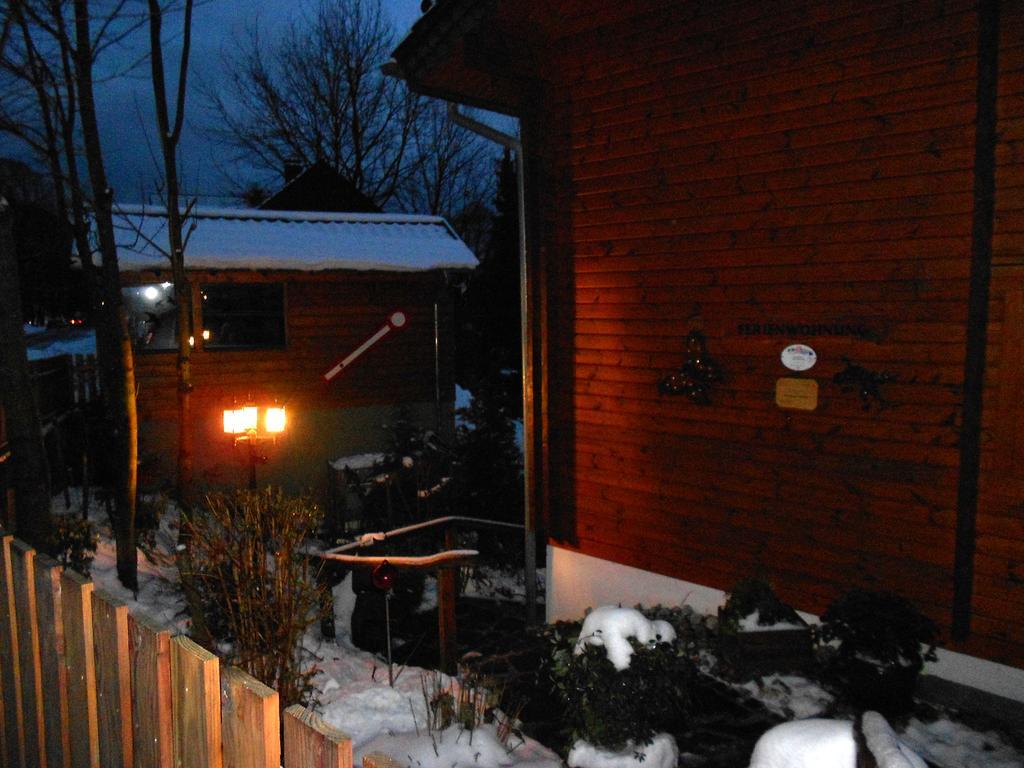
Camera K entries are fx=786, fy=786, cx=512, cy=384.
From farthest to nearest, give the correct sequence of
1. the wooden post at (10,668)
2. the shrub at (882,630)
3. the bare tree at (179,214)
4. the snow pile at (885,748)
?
1. the bare tree at (179,214)
2. the shrub at (882,630)
3. the wooden post at (10,668)
4. the snow pile at (885,748)

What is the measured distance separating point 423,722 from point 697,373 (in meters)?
3.33

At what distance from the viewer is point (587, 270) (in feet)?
23.3

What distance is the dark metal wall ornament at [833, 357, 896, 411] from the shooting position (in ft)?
17.6

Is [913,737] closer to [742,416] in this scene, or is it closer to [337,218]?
[742,416]

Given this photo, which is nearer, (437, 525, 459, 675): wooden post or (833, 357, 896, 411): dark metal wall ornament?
(833, 357, 896, 411): dark metal wall ornament

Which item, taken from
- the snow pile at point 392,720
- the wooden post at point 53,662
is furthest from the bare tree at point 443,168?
the wooden post at point 53,662

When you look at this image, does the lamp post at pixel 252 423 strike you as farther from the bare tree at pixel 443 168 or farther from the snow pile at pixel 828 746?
the bare tree at pixel 443 168

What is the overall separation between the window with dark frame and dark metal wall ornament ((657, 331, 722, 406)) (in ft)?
30.1

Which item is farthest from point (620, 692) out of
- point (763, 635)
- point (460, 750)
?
point (763, 635)

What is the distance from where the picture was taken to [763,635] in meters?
5.44

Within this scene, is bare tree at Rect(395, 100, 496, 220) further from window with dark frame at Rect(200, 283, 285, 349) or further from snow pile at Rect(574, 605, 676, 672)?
snow pile at Rect(574, 605, 676, 672)

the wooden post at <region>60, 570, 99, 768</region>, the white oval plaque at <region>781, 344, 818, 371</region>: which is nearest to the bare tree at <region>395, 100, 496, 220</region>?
the white oval plaque at <region>781, 344, 818, 371</region>

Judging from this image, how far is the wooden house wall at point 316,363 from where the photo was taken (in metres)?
12.9

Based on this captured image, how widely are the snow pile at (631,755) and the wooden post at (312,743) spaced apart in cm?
305
